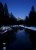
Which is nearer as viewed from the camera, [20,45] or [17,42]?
[20,45]

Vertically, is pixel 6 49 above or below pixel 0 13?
below

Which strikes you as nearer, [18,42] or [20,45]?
[20,45]

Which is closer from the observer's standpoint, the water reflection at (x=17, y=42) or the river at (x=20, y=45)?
the river at (x=20, y=45)

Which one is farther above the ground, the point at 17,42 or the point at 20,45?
the point at 20,45

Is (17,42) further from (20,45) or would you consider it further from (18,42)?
(20,45)

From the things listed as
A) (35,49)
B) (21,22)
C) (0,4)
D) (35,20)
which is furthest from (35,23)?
(21,22)

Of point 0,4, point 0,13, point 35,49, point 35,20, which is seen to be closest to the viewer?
point 35,49

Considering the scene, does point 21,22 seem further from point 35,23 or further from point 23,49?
point 23,49

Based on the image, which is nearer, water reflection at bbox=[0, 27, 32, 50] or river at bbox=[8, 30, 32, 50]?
river at bbox=[8, 30, 32, 50]

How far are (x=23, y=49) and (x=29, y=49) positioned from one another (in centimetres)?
41

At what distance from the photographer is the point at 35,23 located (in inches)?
2566

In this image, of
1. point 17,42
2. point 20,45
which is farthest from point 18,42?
point 20,45

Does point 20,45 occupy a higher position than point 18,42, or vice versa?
point 20,45

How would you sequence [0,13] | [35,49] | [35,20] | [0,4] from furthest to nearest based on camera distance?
[35,20] < [0,4] < [0,13] < [35,49]
